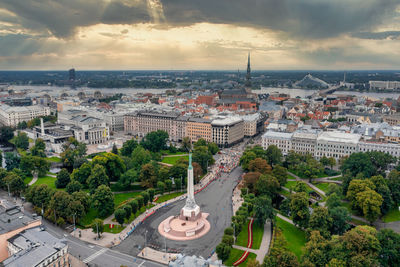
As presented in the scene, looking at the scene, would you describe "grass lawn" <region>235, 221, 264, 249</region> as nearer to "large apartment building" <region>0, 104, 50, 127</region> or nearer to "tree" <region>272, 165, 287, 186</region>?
"tree" <region>272, 165, 287, 186</region>

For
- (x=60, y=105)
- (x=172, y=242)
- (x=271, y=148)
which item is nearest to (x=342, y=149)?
(x=271, y=148)

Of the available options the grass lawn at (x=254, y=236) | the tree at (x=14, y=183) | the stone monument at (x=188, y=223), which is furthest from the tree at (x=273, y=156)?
the tree at (x=14, y=183)

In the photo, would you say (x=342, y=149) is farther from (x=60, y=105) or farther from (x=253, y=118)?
(x=60, y=105)

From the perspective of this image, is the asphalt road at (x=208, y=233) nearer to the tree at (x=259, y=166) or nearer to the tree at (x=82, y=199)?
the tree at (x=259, y=166)

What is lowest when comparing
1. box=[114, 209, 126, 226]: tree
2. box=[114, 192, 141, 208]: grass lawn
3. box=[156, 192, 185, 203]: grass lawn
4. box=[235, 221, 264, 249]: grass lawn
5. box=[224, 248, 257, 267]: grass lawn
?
box=[224, 248, 257, 267]: grass lawn

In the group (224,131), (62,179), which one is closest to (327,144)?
(224,131)

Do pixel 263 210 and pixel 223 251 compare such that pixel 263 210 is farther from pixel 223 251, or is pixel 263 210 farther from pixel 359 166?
pixel 359 166

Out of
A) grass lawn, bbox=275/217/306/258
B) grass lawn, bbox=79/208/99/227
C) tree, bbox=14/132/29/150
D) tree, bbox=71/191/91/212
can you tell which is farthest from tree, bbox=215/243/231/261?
tree, bbox=14/132/29/150
